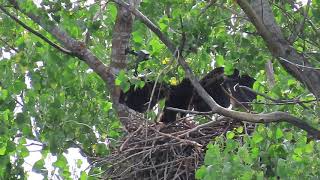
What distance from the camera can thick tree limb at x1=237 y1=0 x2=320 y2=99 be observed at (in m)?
5.45

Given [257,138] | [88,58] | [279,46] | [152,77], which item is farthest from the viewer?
[88,58]

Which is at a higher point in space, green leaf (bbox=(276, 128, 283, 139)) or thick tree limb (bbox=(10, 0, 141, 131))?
thick tree limb (bbox=(10, 0, 141, 131))

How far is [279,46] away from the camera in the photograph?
5.59 metres

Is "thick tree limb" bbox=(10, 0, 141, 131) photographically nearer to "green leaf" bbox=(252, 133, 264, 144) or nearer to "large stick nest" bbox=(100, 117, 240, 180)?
"large stick nest" bbox=(100, 117, 240, 180)

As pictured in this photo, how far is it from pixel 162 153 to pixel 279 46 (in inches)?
58.0

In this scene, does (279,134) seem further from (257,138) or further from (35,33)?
(35,33)

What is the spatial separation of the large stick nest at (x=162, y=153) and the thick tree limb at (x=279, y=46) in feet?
3.44

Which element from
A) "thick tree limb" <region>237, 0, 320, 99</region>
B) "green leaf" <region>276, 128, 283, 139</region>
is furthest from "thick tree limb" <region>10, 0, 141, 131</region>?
"green leaf" <region>276, 128, 283, 139</region>

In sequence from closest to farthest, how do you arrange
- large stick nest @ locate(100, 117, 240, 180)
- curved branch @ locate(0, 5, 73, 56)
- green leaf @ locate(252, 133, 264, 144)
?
green leaf @ locate(252, 133, 264, 144) → large stick nest @ locate(100, 117, 240, 180) → curved branch @ locate(0, 5, 73, 56)

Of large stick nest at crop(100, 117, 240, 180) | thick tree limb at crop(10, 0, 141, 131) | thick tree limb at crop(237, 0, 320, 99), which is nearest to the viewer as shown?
thick tree limb at crop(237, 0, 320, 99)

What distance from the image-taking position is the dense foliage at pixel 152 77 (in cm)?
535

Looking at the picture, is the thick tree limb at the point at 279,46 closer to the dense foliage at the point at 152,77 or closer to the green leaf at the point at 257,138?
the dense foliage at the point at 152,77

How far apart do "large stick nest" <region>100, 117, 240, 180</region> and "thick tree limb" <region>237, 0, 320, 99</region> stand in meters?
1.05

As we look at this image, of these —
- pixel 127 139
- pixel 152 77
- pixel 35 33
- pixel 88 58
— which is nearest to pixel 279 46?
pixel 152 77
